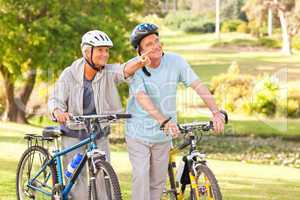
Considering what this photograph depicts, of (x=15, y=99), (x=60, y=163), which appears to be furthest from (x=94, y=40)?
(x=15, y=99)

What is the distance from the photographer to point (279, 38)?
A: 63375 millimetres

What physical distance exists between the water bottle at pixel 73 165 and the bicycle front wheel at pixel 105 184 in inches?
16.6

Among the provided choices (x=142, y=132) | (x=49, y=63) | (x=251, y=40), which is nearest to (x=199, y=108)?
(x=49, y=63)

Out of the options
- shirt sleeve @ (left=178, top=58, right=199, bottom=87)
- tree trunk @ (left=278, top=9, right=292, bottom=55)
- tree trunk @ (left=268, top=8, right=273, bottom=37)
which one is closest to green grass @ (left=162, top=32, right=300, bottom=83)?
tree trunk @ (left=278, top=9, right=292, bottom=55)

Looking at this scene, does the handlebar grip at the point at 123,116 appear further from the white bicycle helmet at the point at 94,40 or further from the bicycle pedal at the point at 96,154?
the white bicycle helmet at the point at 94,40

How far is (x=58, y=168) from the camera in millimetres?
6188

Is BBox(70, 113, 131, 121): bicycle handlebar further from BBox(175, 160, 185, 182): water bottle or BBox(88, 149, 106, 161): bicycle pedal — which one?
BBox(175, 160, 185, 182): water bottle

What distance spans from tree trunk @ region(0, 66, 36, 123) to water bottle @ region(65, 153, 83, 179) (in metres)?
18.0

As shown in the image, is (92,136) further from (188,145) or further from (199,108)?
(199,108)

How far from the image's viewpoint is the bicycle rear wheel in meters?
6.38

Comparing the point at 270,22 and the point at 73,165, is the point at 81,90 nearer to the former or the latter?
the point at 73,165

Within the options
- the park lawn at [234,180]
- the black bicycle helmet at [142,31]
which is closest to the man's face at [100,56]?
the black bicycle helmet at [142,31]

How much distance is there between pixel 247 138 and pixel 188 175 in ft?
65.7

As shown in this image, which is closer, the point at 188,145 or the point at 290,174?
the point at 188,145
